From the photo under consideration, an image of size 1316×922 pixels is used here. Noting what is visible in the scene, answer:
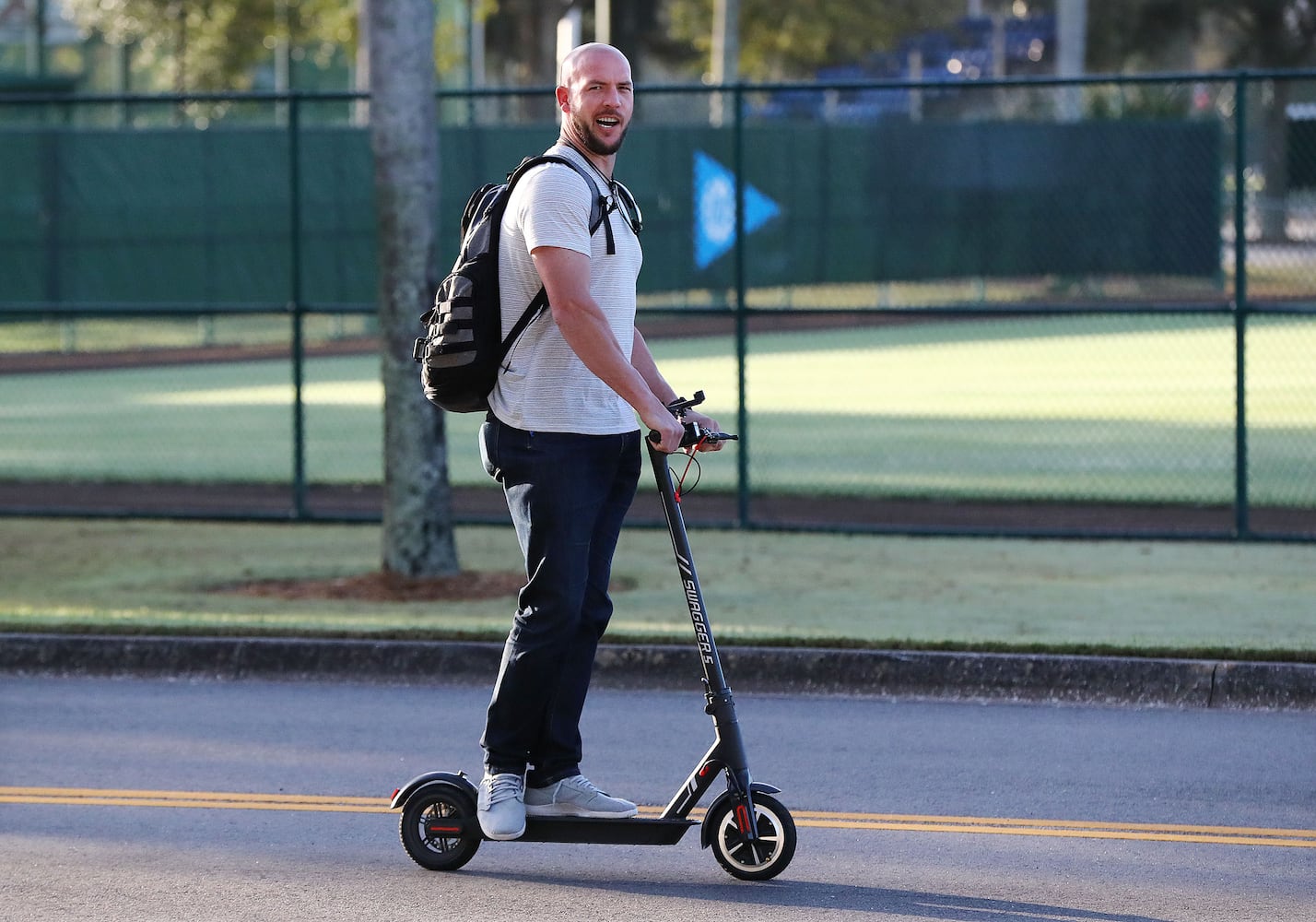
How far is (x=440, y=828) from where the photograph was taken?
5.79 metres

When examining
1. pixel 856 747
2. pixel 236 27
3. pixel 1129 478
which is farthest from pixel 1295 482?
pixel 236 27

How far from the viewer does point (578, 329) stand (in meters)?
5.34

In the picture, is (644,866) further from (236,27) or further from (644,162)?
(236,27)

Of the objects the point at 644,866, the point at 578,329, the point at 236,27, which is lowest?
the point at 644,866

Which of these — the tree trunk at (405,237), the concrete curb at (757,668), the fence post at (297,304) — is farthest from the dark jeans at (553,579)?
the fence post at (297,304)

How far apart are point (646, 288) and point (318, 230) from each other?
3399 millimetres

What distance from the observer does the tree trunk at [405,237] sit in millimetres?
10383

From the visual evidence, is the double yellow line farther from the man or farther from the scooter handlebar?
the scooter handlebar

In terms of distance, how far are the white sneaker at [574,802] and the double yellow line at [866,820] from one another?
69 centimetres

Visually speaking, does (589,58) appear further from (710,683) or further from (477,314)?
(710,683)

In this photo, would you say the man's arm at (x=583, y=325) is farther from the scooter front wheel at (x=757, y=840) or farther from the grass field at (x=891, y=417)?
the grass field at (x=891, y=417)

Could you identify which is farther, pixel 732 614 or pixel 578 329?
pixel 732 614

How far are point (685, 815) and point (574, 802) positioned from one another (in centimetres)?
32

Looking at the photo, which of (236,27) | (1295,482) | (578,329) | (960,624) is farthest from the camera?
(236,27)
